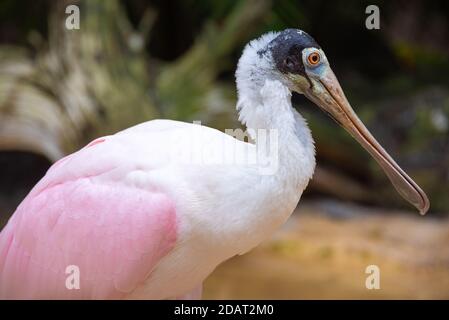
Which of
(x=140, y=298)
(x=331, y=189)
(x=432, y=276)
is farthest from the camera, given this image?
(x=331, y=189)

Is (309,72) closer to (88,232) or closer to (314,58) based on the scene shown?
(314,58)

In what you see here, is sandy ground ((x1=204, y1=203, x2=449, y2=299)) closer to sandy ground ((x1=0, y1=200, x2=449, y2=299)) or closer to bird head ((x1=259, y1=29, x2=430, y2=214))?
sandy ground ((x1=0, y1=200, x2=449, y2=299))

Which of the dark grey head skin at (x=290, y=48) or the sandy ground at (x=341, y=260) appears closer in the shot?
the dark grey head skin at (x=290, y=48)

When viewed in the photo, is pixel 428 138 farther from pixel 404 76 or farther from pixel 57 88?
pixel 57 88

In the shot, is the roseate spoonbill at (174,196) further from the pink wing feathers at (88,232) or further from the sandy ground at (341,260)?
the sandy ground at (341,260)

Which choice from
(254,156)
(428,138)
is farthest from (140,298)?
(428,138)

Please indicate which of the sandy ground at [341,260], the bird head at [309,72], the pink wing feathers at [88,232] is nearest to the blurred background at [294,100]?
the sandy ground at [341,260]
